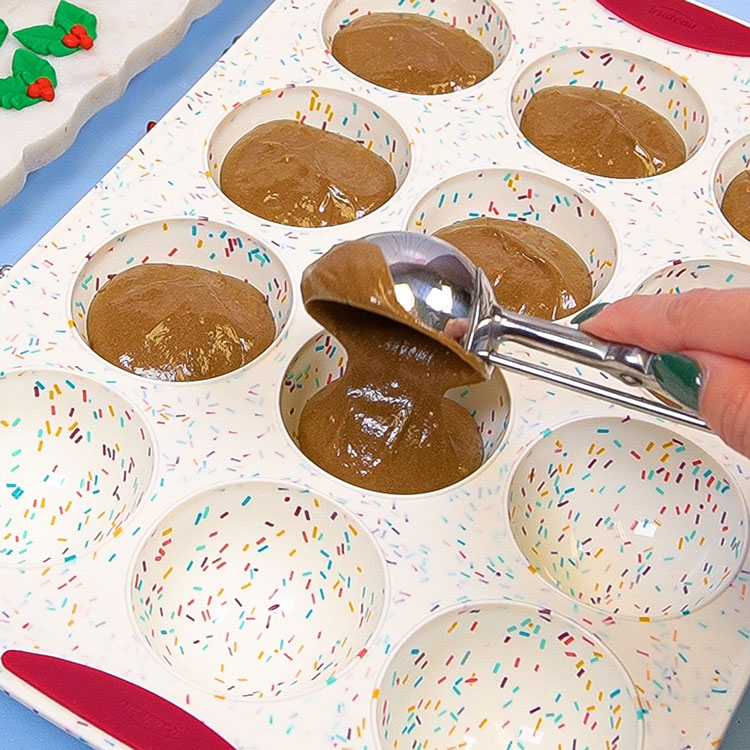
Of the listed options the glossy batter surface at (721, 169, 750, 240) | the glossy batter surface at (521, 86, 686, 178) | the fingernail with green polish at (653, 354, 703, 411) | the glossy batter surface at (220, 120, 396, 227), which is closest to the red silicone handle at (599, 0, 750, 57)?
the glossy batter surface at (521, 86, 686, 178)

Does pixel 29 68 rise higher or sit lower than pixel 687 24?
lower

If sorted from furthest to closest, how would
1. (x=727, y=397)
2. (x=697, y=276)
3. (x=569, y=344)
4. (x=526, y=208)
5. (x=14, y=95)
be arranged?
1. (x=14, y=95)
2. (x=526, y=208)
3. (x=697, y=276)
4. (x=569, y=344)
5. (x=727, y=397)

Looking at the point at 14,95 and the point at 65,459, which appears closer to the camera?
the point at 65,459

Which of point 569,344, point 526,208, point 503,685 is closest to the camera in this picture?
point 569,344

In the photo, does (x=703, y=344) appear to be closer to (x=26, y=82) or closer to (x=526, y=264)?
(x=526, y=264)

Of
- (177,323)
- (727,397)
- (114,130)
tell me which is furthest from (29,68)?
(727,397)

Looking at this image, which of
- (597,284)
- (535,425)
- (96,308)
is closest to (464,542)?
(535,425)

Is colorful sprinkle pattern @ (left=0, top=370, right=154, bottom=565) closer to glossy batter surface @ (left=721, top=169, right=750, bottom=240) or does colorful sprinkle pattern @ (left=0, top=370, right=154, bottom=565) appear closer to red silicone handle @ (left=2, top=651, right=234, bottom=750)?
red silicone handle @ (left=2, top=651, right=234, bottom=750)
